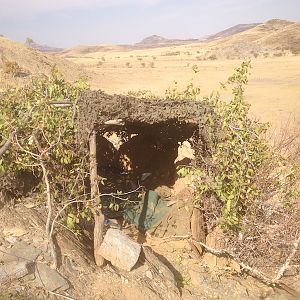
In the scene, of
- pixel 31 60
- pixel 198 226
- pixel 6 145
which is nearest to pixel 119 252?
pixel 198 226

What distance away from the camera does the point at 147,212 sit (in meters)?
8.30

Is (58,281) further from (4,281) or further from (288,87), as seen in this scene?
(288,87)

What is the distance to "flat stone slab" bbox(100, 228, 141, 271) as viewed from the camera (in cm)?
577

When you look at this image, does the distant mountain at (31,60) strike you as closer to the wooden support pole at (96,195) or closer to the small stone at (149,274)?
the wooden support pole at (96,195)

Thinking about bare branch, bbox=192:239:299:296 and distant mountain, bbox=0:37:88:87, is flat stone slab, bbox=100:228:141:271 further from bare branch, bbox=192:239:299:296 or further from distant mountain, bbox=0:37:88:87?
distant mountain, bbox=0:37:88:87

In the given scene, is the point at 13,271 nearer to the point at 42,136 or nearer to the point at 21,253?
the point at 21,253

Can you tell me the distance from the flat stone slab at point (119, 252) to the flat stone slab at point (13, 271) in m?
1.16

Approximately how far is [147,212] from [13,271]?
375 cm

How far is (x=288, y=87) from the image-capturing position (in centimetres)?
2266

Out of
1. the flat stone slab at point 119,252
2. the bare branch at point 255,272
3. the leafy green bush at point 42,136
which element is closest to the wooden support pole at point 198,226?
the bare branch at point 255,272

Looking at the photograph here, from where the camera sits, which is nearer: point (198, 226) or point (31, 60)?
point (198, 226)

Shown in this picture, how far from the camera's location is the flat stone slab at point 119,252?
18.9 ft

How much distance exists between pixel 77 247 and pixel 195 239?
2425 millimetres

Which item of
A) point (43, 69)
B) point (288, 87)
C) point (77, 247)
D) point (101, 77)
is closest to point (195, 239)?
point (77, 247)
